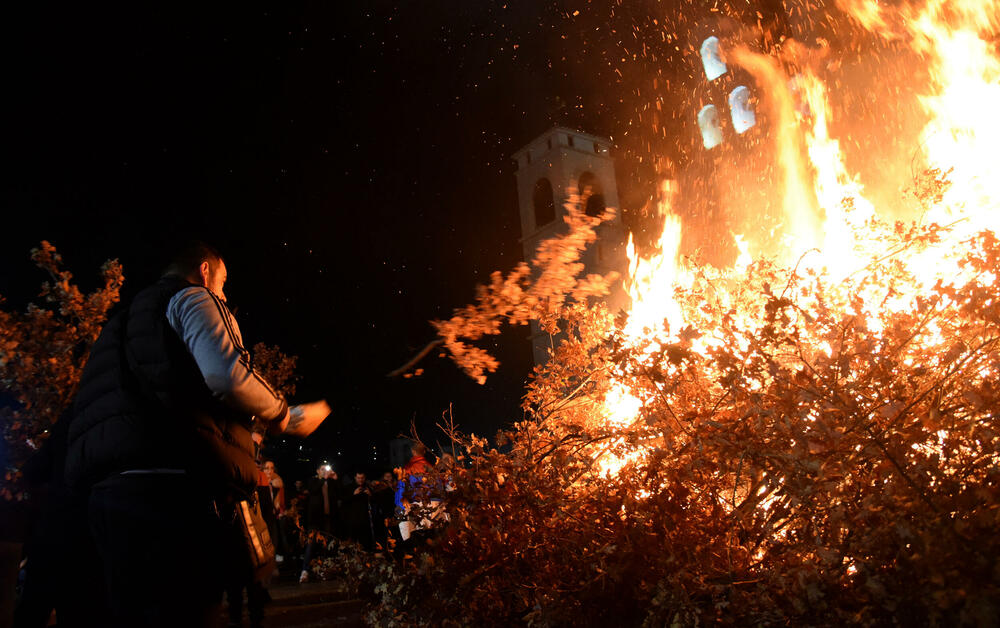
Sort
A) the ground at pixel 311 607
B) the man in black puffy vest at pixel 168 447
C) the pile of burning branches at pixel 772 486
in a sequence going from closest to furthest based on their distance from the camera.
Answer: the man in black puffy vest at pixel 168 447
the pile of burning branches at pixel 772 486
the ground at pixel 311 607

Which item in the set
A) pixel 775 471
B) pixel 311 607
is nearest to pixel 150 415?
pixel 775 471

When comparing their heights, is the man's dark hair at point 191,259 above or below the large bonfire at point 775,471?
above

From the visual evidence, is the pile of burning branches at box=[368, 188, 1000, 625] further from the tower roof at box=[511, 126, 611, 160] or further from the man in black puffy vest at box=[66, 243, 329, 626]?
the tower roof at box=[511, 126, 611, 160]

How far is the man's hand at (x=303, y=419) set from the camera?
9.37 ft

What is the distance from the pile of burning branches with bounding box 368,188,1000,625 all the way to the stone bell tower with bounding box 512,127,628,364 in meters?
28.5

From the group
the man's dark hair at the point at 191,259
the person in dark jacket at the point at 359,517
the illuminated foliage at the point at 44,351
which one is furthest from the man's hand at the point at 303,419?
the person in dark jacket at the point at 359,517

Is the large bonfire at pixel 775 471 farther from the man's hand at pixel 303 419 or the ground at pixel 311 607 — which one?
the ground at pixel 311 607

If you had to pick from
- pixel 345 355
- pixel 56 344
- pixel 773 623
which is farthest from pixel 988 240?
pixel 345 355

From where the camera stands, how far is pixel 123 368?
8.14 ft

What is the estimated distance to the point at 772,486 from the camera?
3.06 meters

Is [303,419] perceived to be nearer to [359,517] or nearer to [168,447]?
[168,447]

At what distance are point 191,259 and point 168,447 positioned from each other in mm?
981

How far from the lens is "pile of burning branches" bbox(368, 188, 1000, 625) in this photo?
2574 mm

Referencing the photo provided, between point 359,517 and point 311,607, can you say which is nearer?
point 311,607
